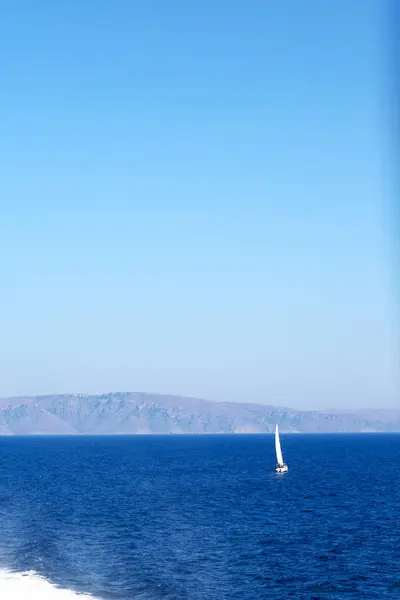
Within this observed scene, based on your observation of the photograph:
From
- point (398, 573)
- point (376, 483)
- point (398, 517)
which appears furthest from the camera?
point (376, 483)

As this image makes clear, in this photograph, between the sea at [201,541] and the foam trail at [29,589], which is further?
the sea at [201,541]

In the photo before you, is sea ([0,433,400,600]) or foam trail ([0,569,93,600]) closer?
foam trail ([0,569,93,600])

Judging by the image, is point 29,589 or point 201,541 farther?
point 201,541

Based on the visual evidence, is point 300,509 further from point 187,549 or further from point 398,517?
point 187,549

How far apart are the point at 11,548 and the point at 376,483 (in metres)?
91.8

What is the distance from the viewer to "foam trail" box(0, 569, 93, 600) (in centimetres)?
6072

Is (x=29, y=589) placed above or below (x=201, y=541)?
below

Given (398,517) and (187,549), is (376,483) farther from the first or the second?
(187,549)

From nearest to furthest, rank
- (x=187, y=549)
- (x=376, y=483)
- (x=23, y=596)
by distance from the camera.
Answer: (x=23, y=596) < (x=187, y=549) < (x=376, y=483)

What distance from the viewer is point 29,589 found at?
63.2m

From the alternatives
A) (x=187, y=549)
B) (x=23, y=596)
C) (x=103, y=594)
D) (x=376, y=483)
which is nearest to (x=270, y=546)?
(x=187, y=549)

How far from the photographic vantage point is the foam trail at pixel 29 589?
199ft

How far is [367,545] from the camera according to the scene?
8069cm

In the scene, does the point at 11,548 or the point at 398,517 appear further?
the point at 398,517
